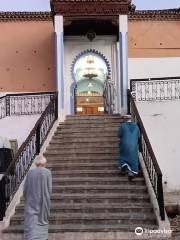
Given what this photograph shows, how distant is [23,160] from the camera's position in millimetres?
11133

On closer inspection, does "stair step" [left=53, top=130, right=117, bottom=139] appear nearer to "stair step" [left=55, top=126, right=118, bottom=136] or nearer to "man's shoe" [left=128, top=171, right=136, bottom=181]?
"stair step" [left=55, top=126, right=118, bottom=136]

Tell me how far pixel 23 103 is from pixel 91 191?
6247 mm

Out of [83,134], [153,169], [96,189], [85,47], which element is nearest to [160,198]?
[153,169]

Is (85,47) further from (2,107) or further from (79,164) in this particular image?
(79,164)

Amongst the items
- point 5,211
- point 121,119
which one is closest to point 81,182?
point 5,211

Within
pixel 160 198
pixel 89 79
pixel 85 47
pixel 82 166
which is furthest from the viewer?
pixel 89 79

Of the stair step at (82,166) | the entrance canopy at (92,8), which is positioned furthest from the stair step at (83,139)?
the entrance canopy at (92,8)

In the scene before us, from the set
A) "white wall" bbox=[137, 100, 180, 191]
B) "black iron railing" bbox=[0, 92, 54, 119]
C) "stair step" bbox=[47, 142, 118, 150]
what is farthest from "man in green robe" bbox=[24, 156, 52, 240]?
"black iron railing" bbox=[0, 92, 54, 119]

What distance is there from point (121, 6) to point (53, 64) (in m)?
3.90

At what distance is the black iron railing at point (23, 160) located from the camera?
383 inches

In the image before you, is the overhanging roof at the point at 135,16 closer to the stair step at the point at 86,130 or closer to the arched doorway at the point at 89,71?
the arched doorway at the point at 89,71

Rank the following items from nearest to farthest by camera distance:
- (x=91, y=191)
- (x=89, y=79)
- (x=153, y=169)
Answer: (x=153, y=169)
(x=91, y=191)
(x=89, y=79)

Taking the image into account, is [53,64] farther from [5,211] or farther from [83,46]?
[5,211]

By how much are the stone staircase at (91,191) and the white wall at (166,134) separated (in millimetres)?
1214
